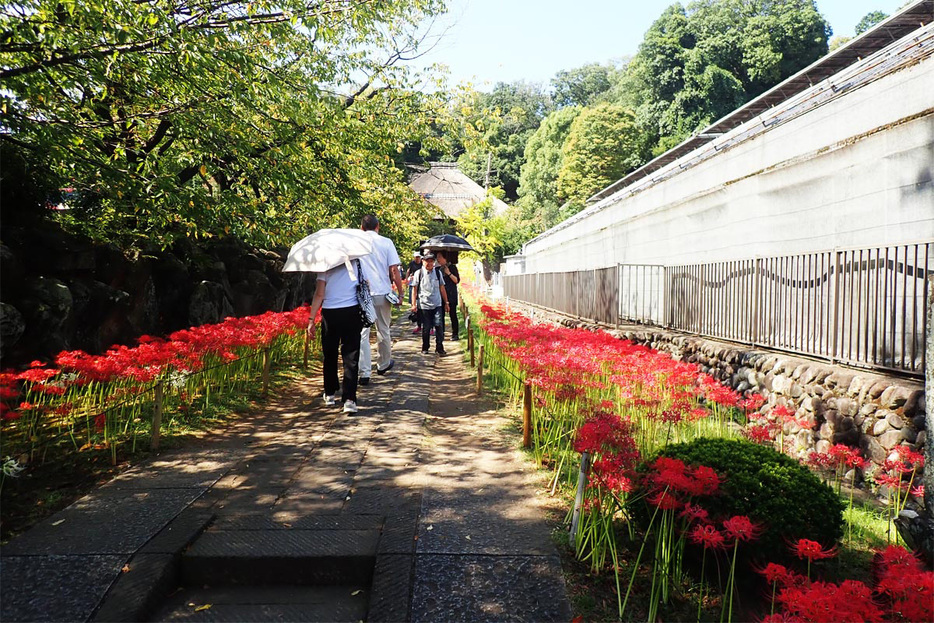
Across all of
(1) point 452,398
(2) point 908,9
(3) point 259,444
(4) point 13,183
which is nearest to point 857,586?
(3) point 259,444

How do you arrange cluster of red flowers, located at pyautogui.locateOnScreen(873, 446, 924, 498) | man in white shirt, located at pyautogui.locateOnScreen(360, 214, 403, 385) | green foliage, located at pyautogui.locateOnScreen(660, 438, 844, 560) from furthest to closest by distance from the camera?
1. man in white shirt, located at pyautogui.locateOnScreen(360, 214, 403, 385)
2. cluster of red flowers, located at pyautogui.locateOnScreen(873, 446, 924, 498)
3. green foliage, located at pyautogui.locateOnScreen(660, 438, 844, 560)

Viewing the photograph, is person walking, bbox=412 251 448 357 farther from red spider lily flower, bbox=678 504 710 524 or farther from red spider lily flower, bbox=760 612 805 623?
red spider lily flower, bbox=760 612 805 623

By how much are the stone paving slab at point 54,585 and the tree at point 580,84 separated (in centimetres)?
6429

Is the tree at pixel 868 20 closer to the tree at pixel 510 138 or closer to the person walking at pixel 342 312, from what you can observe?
the tree at pixel 510 138

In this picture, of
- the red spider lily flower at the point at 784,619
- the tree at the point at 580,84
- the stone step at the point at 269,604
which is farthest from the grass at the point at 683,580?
the tree at the point at 580,84

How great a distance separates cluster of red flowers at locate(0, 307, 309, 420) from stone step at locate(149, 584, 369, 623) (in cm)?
175

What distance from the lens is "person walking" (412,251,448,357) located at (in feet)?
31.3

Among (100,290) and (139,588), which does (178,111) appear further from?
(139,588)

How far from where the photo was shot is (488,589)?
244cm

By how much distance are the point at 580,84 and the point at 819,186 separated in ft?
202

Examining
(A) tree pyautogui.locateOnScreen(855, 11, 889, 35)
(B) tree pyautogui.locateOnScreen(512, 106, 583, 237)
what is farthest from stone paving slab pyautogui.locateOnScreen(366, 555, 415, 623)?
(A) tree pyautogui.locateOnScreen(855, 11, 889, 35)

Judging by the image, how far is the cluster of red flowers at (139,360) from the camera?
13.4 ft

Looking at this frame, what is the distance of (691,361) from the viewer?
25.3ft

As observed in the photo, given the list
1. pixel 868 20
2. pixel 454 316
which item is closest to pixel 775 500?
pixel 454 316
